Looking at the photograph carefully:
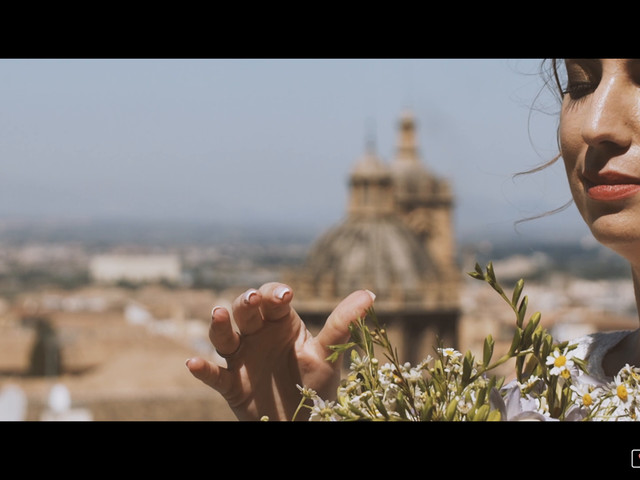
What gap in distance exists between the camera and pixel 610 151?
168 centimetres

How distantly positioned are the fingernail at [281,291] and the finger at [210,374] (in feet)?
0.44

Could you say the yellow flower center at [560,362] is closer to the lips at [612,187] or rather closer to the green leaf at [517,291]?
the green leaf at [517,291]

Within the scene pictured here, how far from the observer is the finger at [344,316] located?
1631mm

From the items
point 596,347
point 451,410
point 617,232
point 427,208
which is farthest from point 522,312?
point 427,208

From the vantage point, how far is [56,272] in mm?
76188

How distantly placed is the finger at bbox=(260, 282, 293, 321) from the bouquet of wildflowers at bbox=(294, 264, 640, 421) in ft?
0.73

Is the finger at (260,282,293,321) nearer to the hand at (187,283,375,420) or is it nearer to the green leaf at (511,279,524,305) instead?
the hand at (187,283,375,420)

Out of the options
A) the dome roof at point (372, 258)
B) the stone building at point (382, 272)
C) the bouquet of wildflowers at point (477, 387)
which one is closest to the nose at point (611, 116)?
the bouquet of wildflowers at point (477, 387)

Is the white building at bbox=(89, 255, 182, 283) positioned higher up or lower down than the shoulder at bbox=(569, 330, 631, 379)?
higher up

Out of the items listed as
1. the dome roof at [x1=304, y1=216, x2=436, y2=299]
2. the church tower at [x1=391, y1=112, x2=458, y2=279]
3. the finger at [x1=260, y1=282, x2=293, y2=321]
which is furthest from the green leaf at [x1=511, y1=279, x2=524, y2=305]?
the church tower at [x1=391, y1=112, x2=458, y2=279]

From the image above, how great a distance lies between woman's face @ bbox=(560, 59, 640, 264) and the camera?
1636 mm

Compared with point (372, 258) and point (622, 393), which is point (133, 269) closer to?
point (372, 258)
